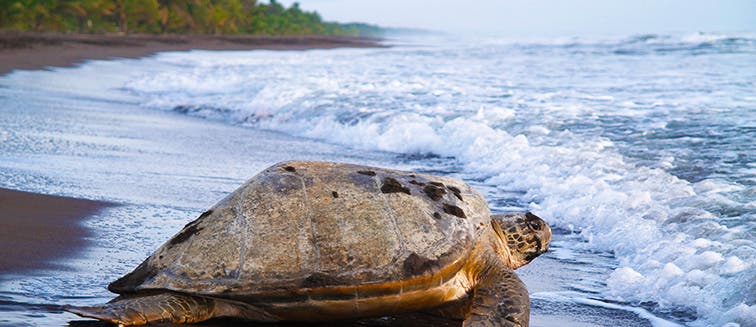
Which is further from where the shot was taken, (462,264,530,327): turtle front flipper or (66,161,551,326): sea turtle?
(462,264,530,327): turtle front flipper

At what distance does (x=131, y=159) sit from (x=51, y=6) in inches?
1900

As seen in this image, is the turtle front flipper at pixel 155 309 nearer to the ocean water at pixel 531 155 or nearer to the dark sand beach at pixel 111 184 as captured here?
the dark sand beach at pixel 111 184

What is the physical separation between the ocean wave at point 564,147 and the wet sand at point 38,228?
2679 millimetres

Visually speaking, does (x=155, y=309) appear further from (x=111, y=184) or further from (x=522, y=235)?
(x=111, y=184)

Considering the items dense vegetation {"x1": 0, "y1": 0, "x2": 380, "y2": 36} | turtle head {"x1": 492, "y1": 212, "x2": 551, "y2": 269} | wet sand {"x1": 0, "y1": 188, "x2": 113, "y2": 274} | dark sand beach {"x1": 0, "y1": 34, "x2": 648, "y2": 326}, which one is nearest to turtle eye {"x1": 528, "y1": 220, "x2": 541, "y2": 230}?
turtle head {"x1": 492, "y1": 212, "x2": 551, "y2": 269}

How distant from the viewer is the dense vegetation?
4750 centimetres

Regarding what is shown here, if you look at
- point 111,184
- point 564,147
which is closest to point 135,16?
point 564,147

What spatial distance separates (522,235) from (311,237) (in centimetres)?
129

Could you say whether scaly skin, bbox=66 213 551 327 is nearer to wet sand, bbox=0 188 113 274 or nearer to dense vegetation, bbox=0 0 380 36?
wet sand, bbox=0 188 113 274

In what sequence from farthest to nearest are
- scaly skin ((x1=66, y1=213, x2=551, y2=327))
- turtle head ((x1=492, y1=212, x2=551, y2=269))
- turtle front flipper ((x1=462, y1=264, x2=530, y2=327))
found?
1. turtle head ((x1=492, y1=212, x2=551, y2=269))
2. turtle front flipper ((x1=462, y1=264, x2=530, y2=327))
3. scaly skin ((x1=66, y1=213, x2=551, y2=327))

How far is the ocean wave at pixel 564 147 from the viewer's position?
12.9ft

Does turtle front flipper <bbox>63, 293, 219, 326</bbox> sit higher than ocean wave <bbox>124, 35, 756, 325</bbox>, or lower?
higher

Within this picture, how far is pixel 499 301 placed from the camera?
3.35 metres

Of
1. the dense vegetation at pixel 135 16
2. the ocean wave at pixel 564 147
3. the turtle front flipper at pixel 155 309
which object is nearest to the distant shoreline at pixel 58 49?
the ocean wave at pixel 564 147
